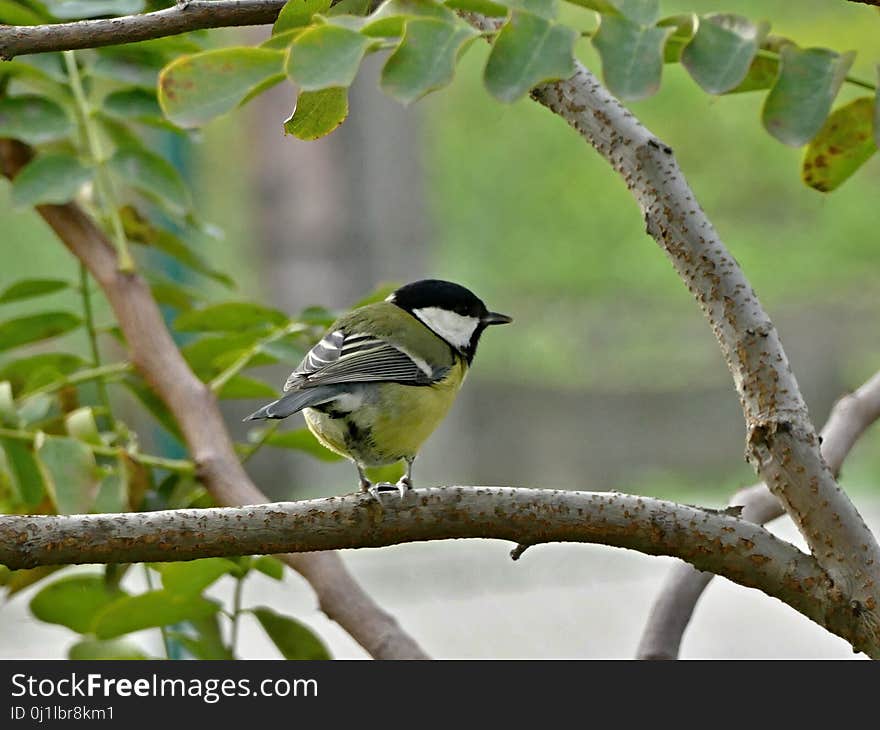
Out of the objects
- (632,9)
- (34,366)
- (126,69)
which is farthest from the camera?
(34,366)

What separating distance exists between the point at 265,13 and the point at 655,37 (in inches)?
10.5

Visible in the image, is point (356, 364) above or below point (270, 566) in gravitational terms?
above

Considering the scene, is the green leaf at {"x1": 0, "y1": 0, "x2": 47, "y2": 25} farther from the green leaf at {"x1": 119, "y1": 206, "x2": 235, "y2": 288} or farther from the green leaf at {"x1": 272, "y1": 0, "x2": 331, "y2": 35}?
the green leaf at {"x1": 272, "y1": 0, "x2": 331, "y2": 35}

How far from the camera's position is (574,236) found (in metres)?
7.12

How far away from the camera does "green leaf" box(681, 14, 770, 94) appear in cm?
89

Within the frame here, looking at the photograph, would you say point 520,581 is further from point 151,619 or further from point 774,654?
point 151,619

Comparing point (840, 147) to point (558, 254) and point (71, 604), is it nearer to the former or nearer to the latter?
point (71, 604)

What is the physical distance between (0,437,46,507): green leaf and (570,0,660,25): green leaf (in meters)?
0.80

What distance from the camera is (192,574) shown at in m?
1.20

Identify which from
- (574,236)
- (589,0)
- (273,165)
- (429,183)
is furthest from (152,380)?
(574,236)

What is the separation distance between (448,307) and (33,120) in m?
0.64

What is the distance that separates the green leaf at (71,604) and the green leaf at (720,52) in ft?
2.79

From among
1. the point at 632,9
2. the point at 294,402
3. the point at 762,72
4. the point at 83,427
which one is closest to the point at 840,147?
the point at 762,72

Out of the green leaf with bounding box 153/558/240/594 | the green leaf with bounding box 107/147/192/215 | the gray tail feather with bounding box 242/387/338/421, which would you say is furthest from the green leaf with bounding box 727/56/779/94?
the green leaf with bounding box 107/147/192/215
